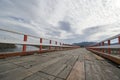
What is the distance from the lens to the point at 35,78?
1.43m

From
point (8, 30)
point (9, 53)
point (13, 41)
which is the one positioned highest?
point (8, 30)

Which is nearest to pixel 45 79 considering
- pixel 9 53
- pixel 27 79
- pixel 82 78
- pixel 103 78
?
pixel 27 79

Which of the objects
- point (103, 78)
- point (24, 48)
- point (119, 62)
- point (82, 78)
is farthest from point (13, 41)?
point (119, 62)

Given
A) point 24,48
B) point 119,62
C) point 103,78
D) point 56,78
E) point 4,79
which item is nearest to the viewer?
point 4,79

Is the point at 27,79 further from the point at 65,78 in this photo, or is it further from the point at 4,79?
the point at 65,78

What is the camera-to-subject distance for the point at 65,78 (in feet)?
4.89

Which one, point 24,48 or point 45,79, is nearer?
point 45,79

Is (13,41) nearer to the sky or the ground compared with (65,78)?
nearer to the sky

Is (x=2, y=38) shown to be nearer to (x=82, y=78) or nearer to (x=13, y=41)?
(x=13, y=41)

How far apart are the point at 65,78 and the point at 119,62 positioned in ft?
6.80

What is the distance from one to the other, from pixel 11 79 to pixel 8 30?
2210 millimetres

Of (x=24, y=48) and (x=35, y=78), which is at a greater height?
(x=24, y=48)

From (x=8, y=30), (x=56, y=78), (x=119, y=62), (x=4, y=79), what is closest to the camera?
(x=4, y=79)

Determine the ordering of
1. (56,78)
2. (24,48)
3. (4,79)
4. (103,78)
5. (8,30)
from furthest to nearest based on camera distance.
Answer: (24,48) < (8,30) < (103,78) < (56,78) < (4,79)
